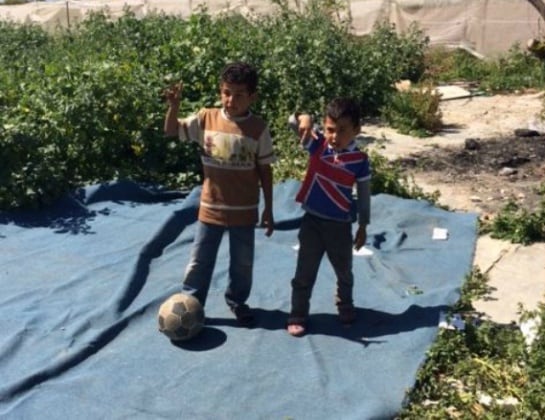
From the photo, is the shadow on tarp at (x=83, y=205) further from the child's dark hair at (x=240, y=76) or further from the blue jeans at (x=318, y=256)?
the child's dark hair at (x=240, y=76)

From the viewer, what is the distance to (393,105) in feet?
34.9

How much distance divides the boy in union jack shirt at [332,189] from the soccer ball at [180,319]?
57 cm

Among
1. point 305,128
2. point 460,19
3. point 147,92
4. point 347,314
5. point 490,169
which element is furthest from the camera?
point 460,19

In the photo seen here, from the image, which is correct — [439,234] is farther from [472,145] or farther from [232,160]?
[472,145]

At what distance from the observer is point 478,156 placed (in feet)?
29.2

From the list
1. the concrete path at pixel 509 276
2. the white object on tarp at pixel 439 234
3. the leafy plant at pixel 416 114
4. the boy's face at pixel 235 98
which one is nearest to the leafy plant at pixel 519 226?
the concrete path at pixel 509 276

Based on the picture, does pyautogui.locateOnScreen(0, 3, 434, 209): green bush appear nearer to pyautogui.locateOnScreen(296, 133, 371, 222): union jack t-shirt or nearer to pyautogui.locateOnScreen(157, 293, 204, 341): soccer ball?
pyautogui.locateOnScreen(157, 293, 204, 341): soccer ball

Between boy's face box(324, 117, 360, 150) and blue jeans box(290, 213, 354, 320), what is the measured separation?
451mm

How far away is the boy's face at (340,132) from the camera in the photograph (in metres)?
4.46

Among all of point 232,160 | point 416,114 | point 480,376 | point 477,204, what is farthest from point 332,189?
point 416,114

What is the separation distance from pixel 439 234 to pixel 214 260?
7.57 ft

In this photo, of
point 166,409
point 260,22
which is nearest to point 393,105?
point 260,22

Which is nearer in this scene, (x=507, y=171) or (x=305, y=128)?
(x=305, y=128)

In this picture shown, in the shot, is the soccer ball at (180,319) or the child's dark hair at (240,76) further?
the soccer ball at (180,319)
